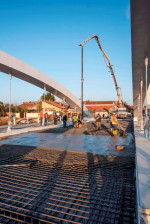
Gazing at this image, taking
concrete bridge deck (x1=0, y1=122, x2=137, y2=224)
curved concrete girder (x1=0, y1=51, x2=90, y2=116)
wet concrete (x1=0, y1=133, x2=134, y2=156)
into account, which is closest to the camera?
concrete bridge deck (x1=0, y1=122, x2=137, y2=224)

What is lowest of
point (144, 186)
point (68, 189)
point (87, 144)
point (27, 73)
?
point (68, 189)

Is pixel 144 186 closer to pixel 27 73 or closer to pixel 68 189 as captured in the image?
pixel 68 189

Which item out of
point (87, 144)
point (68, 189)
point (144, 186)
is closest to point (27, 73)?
point (87, 144)

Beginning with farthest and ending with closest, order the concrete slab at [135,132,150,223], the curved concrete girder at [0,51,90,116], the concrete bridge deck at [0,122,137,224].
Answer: the curved concrete girder at [0,51,90,116] → the concrete bridge deck at [0,122,137,224] → the concrete slab at [135,132,150,223]

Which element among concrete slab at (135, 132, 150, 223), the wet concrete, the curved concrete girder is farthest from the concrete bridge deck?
the curved concrete girder

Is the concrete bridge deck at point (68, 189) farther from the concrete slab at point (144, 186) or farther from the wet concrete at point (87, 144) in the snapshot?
the wet concrete at point (87, 144)

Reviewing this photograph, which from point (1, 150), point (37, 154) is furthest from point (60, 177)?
point (1, 150)

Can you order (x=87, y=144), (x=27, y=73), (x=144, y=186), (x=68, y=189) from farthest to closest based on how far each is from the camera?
(x=27, y=73) < (x=87, y=144) < (x=68, y=189) < (x=144, y=186)

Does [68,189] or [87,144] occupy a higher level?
[87,144]

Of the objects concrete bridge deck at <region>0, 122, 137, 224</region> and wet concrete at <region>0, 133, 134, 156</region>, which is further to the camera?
wet concrete at <region>0, 133, 134, 156</region>

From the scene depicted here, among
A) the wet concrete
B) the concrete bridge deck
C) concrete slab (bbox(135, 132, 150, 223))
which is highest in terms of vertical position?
concrete slab (bbox(135, 132, 150, 223))

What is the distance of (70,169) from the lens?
4.69 metres

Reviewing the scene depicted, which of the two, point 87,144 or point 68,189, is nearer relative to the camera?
point 68,189

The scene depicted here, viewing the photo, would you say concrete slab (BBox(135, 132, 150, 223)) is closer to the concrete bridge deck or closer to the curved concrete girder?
the concrete bridge deck
